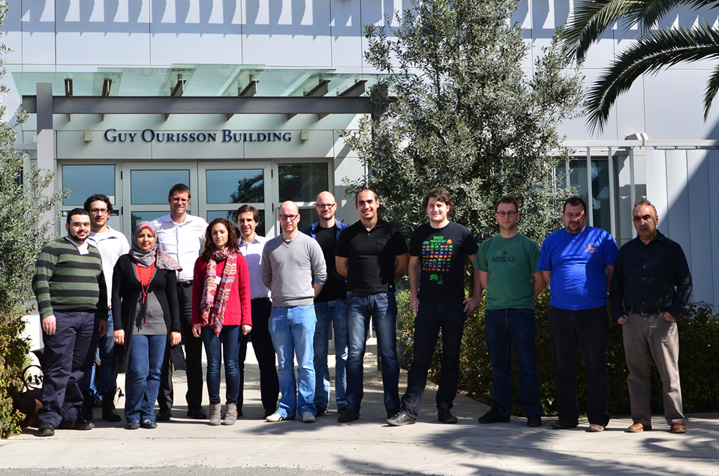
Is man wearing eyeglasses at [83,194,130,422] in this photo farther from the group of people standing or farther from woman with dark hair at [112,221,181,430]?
woman with dark hair at [112,221,181,430]

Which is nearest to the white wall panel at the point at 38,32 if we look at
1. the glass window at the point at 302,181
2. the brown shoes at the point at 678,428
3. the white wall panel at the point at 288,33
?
the white wall panel at the point at 288,33

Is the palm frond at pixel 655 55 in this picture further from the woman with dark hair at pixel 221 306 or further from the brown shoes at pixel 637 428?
the woman with dark hair at pixel 221 306

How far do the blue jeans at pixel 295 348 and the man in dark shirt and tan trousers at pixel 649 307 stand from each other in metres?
2.69

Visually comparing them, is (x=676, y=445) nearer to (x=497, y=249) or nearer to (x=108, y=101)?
(x=497, y=249)

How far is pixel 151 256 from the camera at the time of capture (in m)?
7.59

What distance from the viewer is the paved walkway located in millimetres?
5969

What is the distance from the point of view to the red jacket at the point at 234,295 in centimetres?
767

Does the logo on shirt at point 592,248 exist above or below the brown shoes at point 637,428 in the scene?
above

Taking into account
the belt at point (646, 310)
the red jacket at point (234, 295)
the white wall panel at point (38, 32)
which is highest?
the white wall panel at point (38, 32)

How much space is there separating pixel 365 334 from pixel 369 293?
404 mm

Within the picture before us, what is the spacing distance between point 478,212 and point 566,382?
2.39 metres

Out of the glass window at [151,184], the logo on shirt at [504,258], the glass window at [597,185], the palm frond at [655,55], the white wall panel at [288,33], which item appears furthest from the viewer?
the white wall panel at [288,33]

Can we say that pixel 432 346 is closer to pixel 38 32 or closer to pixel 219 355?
pixel 219 355

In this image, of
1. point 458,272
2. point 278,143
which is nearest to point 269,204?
point 278,143
